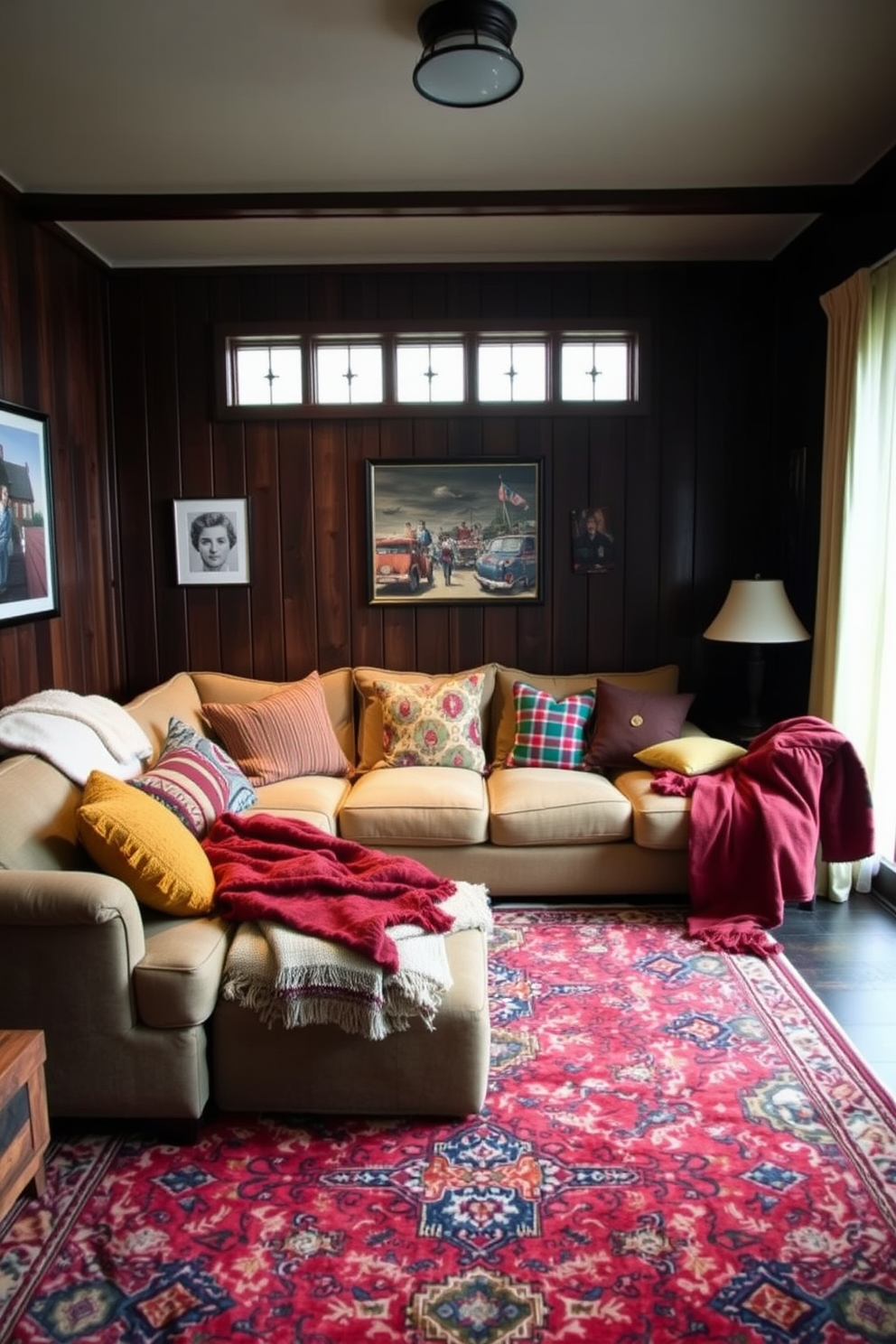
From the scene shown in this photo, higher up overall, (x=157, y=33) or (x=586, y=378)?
(x=157, y=33)

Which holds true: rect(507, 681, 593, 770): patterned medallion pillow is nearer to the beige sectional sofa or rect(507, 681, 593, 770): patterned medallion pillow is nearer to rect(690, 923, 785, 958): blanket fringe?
rect(690, 923, 785, 958): blanket fringe

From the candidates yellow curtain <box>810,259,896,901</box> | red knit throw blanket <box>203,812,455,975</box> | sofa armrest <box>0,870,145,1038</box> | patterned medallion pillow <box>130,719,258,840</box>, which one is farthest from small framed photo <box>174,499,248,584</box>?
yellow curtain <box>810,259,896,901</box>

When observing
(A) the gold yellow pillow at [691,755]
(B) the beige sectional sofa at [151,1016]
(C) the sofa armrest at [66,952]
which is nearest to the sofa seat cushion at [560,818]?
(A) the gold yellow pillow at [691,755]

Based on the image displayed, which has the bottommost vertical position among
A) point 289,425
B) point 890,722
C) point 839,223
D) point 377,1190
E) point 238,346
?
point 377,1190

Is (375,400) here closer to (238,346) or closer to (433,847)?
(238,346)

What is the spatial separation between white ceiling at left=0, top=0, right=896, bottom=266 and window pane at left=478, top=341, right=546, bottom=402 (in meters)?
0.56

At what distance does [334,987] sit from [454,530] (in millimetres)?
2639

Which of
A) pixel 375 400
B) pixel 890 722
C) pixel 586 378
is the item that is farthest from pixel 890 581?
pixel 375 400

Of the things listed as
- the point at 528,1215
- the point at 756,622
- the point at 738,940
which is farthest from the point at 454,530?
the point at 528,1215

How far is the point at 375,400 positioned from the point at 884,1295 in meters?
3.81

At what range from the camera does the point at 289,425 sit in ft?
14.7

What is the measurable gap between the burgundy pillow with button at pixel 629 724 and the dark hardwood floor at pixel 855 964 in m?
0.86

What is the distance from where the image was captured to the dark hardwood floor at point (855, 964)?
2.70m

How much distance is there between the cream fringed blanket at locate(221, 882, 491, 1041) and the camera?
2.30 metres
